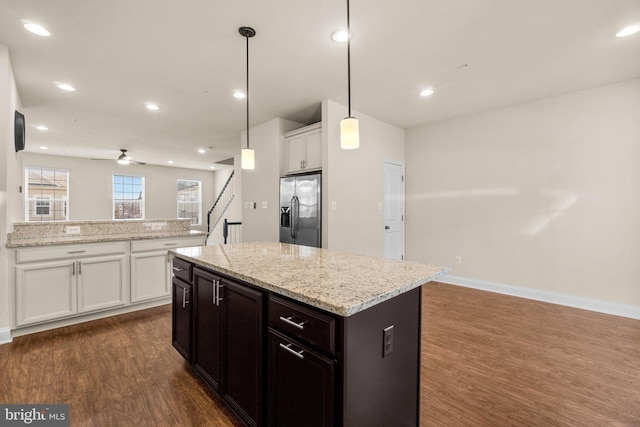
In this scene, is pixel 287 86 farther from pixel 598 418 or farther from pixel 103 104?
pixel 598 418

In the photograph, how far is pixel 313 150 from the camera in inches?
160

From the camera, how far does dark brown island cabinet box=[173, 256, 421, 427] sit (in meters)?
1.10

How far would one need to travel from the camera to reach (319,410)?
1.13 metres

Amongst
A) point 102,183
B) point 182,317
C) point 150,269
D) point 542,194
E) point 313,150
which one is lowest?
point 182,317

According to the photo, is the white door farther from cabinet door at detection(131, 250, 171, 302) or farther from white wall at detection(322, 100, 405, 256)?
cabinet door at detection(131, 250, 171, 302)

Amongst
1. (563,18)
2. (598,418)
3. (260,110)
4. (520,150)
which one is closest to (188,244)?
(260,110)

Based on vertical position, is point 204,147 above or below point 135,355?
above

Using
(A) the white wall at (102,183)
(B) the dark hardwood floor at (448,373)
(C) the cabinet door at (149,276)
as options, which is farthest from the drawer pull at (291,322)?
(A) the white wall at (102,183)

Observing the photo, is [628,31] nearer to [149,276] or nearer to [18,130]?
[149,276]

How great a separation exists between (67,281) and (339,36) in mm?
3665

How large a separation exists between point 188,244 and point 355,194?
8.01ft

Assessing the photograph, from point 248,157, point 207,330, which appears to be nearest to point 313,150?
point 248,157

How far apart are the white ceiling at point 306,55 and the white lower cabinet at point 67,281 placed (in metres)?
1.98

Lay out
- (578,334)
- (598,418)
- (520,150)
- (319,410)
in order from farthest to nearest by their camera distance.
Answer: (520,150)
(578,334)
(598,418)
(319,410)
